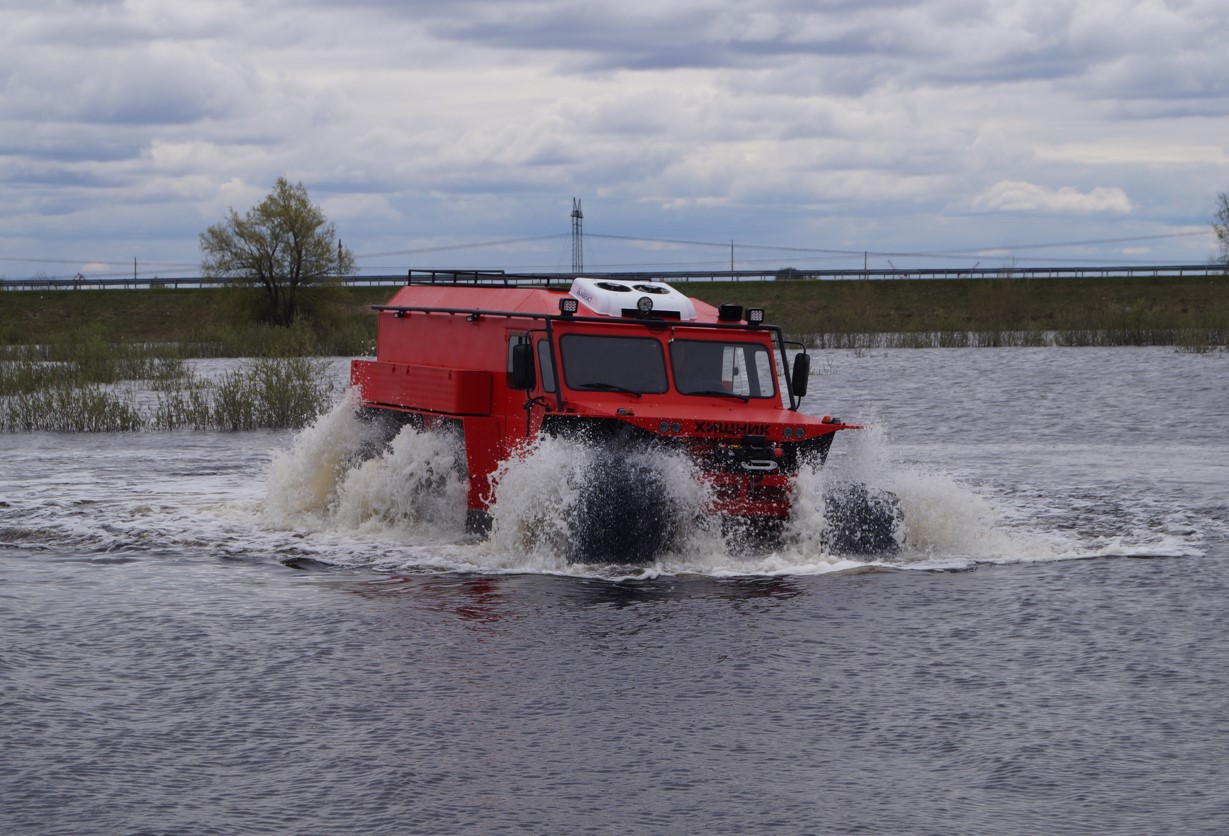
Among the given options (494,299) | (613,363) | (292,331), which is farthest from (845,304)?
(613,363)

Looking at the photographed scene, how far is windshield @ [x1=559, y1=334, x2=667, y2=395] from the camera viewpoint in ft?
49.0

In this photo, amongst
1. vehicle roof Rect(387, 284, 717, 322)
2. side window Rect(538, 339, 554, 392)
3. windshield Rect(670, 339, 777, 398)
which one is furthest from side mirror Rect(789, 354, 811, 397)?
side window Rect(538, 339, 554, 392)

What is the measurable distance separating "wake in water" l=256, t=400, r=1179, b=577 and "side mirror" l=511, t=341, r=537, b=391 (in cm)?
64

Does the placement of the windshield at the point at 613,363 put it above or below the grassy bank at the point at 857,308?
below

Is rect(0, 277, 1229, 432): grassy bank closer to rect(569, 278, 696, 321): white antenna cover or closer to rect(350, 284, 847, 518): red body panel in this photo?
rect(350, 284, 847, 518): red body panel

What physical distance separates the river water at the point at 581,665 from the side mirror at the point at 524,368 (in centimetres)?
84

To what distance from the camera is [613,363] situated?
15.1 metres

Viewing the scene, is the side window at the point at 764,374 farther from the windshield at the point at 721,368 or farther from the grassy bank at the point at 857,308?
the grassy bank at the point at 857,308

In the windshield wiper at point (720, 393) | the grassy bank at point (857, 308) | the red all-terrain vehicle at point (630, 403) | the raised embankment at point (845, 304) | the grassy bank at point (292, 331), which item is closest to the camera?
the red all-terrain vehicle at point (630, 403)

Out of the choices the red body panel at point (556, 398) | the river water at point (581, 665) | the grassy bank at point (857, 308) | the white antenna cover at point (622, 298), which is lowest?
the river water at point (581, 665)

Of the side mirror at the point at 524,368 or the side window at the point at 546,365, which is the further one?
the side window at the point at 546,365

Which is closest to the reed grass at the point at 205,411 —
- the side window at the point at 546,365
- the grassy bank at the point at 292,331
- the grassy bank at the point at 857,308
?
the grassy bank at the point at 292,331

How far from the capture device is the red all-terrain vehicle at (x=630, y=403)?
14.0 meters

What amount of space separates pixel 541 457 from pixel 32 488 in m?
10.3
